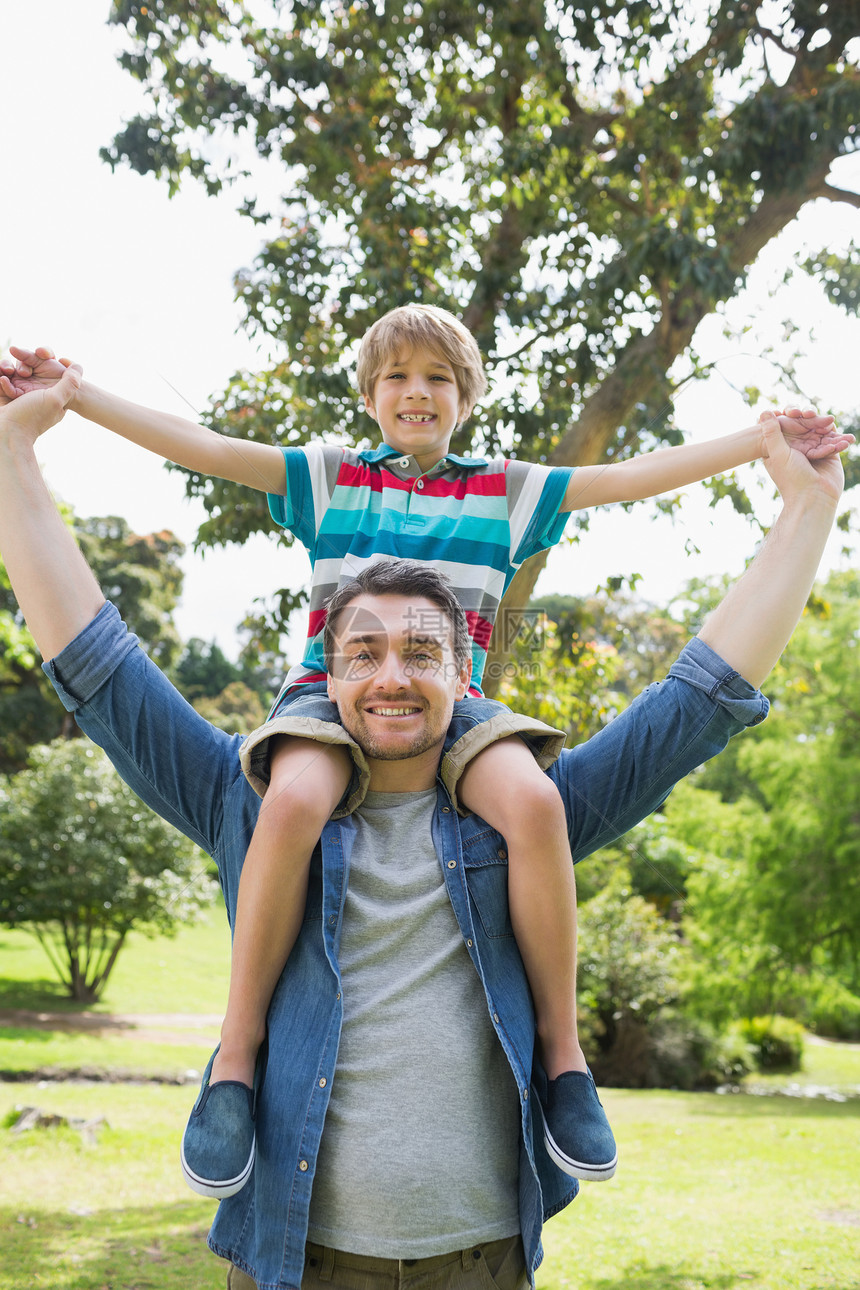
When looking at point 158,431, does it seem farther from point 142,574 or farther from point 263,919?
point 142,574

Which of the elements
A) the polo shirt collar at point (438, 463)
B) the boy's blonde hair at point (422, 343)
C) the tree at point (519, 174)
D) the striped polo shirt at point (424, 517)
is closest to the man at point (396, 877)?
the striped polo shirt at point (424, 517)

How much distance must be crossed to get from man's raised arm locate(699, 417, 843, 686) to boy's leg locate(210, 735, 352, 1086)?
2.38 ft

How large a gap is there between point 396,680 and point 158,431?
76cm

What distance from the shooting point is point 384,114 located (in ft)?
23.8

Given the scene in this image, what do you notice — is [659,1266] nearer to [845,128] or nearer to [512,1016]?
[512,1016]

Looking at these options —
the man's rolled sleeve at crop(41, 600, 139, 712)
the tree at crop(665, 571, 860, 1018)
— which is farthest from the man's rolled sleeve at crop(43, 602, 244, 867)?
the tree at crop(665, 571, 860, 1018)

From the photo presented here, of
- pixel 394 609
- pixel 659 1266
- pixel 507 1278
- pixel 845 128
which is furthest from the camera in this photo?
pixel 845 128

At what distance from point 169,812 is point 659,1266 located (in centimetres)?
503

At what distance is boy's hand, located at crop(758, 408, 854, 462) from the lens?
181cm

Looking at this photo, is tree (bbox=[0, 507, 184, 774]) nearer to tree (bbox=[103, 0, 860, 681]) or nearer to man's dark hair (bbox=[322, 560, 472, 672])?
tree (bbox=[103, 0, 860, 681])

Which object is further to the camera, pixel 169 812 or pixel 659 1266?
pixel 659 1266

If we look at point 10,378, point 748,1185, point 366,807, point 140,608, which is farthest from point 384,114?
point 140,608

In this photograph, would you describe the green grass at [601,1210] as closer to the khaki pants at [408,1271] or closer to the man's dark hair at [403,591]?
the khaki pants at [408,1271]

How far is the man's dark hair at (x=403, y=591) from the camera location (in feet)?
5.76
